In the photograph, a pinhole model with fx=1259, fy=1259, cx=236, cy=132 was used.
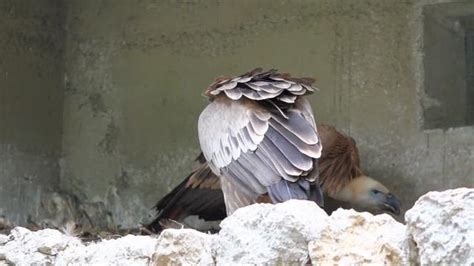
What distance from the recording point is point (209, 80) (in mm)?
7387

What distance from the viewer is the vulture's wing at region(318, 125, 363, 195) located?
6504 millimetres

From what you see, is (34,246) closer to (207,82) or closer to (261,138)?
(261,138)

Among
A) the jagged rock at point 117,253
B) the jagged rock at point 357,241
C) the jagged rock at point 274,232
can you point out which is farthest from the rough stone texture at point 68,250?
the jagged rock at point 357,241

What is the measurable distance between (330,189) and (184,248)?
3.32m

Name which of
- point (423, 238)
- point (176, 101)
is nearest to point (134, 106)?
point (176, 101)

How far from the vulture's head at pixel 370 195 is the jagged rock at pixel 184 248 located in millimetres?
3320

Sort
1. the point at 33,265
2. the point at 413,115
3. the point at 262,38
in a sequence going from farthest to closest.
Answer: the point at 262,38, the point at 413,115, the point at 33,265

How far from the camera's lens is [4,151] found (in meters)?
7.40

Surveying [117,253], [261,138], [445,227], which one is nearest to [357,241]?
A: [445,227]

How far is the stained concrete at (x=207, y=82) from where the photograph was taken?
679cm

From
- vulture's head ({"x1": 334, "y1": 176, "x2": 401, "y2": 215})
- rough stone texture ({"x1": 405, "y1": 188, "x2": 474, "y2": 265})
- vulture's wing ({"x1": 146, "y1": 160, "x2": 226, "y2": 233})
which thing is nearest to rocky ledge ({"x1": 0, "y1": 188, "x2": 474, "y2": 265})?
rough stone texture ({"x1": 405, "y1": 188, "x2": 474, "y2": 265})

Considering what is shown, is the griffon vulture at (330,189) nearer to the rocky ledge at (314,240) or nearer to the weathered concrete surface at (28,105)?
the weathered concrete surface at (28,105)

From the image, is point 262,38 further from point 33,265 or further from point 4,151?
point 33,265

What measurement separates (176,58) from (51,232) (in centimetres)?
367
